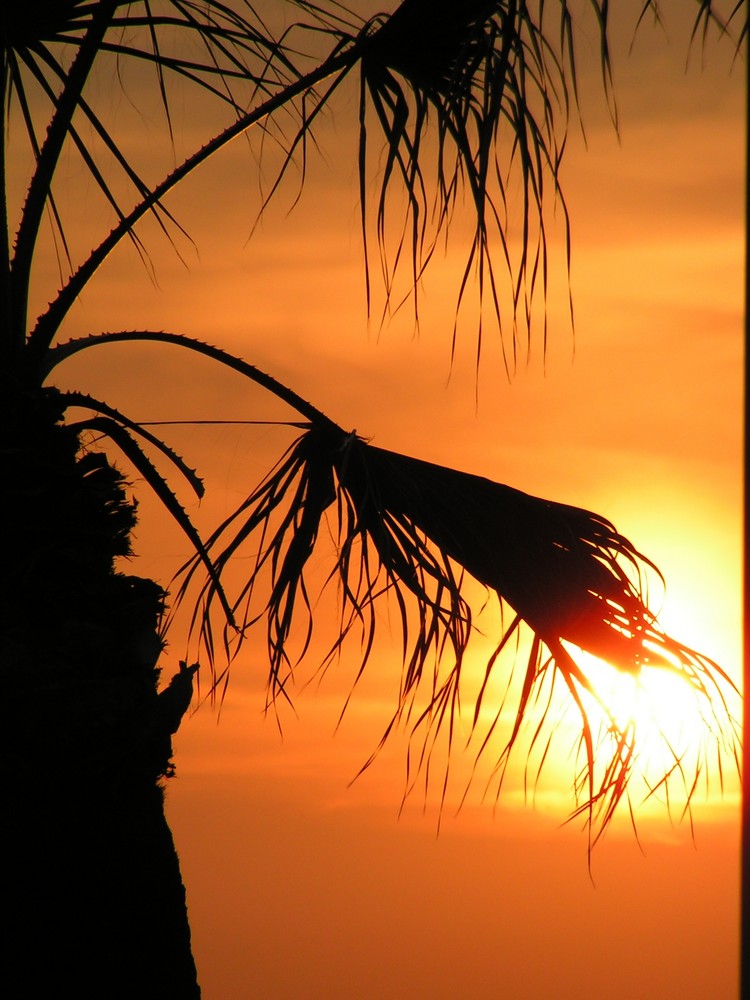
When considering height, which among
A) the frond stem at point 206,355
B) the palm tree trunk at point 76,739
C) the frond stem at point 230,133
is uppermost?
the frond stem at point 230,133

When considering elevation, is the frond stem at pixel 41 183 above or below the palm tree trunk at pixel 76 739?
above

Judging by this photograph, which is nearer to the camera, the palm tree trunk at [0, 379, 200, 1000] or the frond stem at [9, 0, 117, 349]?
the palm tree trunk at [0, 379, 200, 1000]

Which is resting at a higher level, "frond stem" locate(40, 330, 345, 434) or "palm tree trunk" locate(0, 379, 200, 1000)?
"frond stem" locate(40, 330, 345, 434)

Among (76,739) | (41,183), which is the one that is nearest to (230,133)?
(41,183)

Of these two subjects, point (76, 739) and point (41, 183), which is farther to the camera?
point (41, 183)

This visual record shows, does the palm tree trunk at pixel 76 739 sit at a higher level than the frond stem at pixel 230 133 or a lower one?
lower

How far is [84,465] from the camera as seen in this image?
4.49 meters

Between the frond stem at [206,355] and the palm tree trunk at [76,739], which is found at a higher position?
the frond stem at [206,355]

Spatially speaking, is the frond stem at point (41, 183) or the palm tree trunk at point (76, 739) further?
the frond stem at point (41, 183)

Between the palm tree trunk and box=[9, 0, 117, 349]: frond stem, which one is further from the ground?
box=[9, 0, 117, 349]: frond stem

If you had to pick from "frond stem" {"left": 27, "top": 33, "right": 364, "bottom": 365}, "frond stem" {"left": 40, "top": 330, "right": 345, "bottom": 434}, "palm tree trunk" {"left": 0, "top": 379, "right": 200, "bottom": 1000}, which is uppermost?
"frond stem" {"left": 27, "top": 33, "right": 364, "bottom": 365}

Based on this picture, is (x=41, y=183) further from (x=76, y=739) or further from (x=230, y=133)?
(x=76, y=739)

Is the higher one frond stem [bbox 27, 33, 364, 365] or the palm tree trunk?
frond stem [bbox 27, 33, 364, 365]

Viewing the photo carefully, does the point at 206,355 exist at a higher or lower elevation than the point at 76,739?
higher
